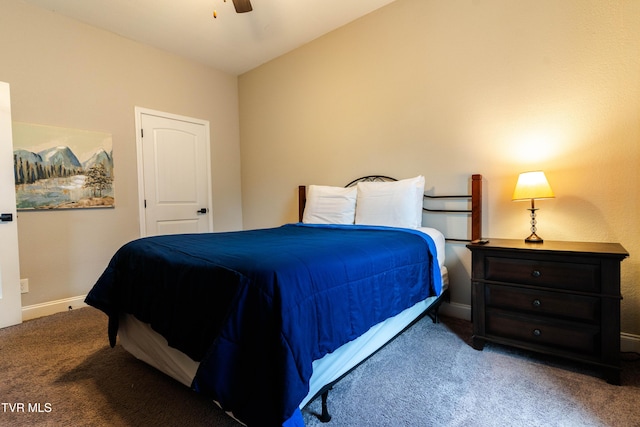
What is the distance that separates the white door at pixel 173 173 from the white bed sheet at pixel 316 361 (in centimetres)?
197

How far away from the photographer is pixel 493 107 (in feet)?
7.73

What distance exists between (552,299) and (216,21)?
363 centimetres

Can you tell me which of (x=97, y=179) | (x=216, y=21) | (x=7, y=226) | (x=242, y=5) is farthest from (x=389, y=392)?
(x=216, y=21)

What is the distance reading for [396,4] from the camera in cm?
282

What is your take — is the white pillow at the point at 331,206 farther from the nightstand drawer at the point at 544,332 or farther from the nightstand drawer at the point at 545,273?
the nightstand drawer at the point at 544,332

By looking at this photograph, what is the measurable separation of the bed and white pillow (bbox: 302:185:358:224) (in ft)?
2.00

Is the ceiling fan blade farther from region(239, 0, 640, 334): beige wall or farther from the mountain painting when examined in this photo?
the mountain painting

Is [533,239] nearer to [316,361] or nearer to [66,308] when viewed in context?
[316,361]

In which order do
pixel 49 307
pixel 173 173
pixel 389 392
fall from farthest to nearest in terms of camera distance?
1. pixel 173 173
2. pixel 49 307
3. pixel 389 392

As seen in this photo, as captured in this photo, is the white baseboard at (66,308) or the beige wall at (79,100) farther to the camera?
the beige wall at (79,100)

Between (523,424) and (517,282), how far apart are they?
0.81m

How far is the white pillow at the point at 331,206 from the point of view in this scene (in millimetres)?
2896

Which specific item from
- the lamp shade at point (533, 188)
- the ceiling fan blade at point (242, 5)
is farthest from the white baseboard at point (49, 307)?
the lamp shade at point (533, 188)

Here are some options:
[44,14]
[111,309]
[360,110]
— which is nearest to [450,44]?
[360,110]
